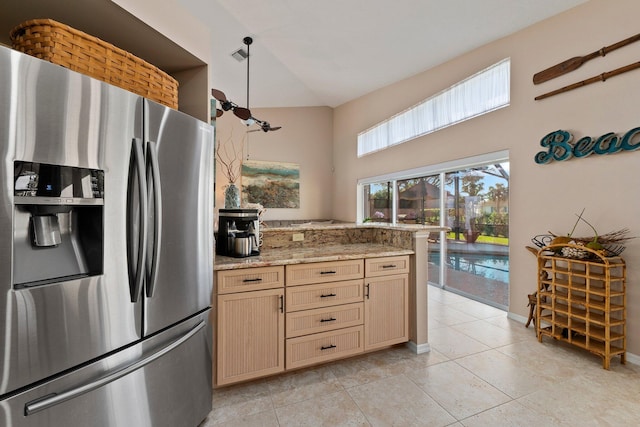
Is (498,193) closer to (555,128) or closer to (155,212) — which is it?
(555,128)

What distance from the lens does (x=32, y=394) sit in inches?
39.5

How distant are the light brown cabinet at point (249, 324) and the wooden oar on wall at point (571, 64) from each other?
10.5 ft

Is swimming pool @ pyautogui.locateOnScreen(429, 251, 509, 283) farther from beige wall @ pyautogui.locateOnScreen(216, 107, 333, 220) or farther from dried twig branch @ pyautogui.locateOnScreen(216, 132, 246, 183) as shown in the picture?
dried twig branch @ pyautogui.locateOnScreen(216, 132, 246, 183)

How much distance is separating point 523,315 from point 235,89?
243 inches

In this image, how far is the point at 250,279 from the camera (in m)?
1.94

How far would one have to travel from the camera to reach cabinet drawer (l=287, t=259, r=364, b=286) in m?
2.06

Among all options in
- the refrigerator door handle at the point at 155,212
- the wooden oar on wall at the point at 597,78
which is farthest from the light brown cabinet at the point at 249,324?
the wooden oar on wall at the point at 597,78

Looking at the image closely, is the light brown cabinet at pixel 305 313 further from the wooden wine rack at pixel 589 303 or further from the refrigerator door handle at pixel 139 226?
the wooden wine rack at pixel 589 303

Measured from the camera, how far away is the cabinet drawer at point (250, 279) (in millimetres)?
1869

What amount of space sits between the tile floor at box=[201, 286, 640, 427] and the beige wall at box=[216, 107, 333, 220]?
482 cm

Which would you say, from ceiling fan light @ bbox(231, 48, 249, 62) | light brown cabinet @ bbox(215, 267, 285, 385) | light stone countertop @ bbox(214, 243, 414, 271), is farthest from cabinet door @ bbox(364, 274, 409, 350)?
ceiling fan light @ bbox(231, 48, 249, 62)

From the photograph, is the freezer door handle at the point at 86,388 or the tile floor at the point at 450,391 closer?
the freezer door handle at the point at 86,388

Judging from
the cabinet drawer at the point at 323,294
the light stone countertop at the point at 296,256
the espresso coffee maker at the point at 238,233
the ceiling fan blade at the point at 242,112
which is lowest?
the cabinet drawer at the point at 323,294

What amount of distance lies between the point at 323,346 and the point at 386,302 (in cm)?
62
